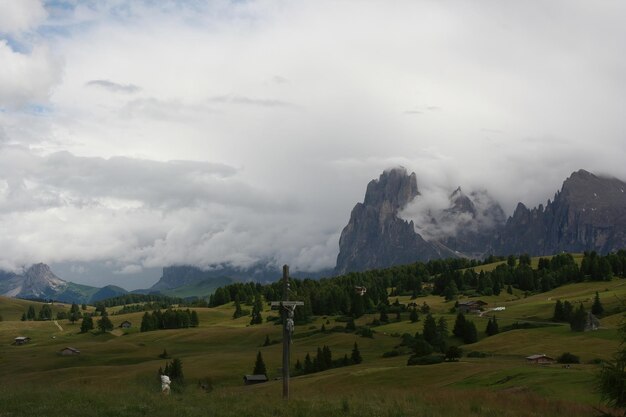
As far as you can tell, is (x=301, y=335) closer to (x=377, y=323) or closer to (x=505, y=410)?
(x=377, y=323)

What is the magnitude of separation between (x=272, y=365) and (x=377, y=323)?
6359 cm

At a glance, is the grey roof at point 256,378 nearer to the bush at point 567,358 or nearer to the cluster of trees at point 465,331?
the bush at point 567,358

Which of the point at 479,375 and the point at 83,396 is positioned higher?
the point at 83,396

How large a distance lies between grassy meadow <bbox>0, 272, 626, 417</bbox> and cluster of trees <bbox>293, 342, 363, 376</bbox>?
4.18 metres

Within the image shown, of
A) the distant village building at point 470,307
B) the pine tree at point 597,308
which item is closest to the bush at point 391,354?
the pine tree at point 597,308

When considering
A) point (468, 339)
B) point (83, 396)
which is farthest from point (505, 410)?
point (468, 339)

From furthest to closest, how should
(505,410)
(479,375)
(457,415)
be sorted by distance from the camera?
(479,375) < (505,410) < (457,415)

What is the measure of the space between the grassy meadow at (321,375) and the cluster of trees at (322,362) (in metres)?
4.18

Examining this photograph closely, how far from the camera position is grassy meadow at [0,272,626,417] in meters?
29.3

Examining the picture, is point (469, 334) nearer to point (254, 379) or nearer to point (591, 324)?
point (591, 324)

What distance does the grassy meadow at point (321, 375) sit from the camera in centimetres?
2930

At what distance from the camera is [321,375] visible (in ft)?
290

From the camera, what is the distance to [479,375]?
62.4 metres

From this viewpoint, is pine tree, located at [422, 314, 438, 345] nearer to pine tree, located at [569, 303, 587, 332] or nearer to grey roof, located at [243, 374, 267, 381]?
pine tree, located at [569, 303, 587, 332]
